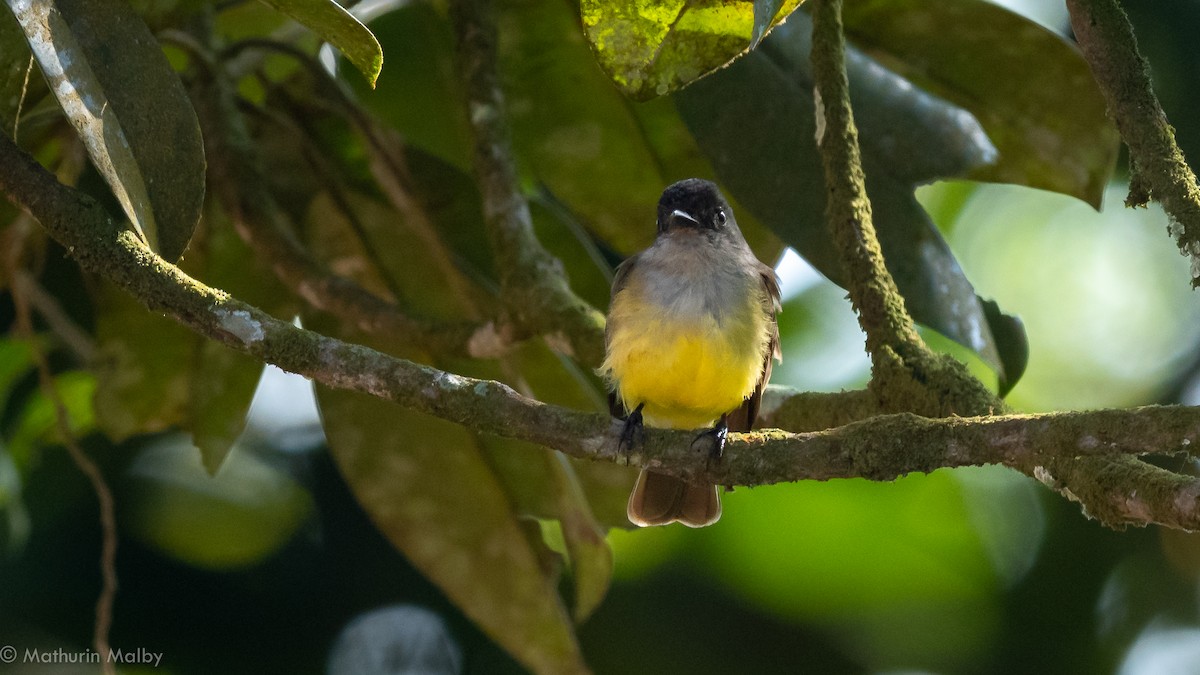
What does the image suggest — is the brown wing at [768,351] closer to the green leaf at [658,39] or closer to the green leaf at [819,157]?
the green leaf at [819,157]

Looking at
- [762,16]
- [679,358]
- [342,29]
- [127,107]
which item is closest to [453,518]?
[679,358]

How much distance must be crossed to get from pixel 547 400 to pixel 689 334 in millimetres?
486

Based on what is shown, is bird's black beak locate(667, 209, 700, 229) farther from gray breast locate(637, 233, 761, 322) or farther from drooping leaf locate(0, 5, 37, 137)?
drooping leaf locate(0, 5, 37, 137)

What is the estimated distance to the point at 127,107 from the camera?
188 cm

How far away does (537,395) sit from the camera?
125 inches

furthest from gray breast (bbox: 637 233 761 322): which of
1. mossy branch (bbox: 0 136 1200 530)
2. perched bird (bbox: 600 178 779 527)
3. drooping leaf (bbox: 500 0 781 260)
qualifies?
mossy branch (bbox: 0 136 1200 530)

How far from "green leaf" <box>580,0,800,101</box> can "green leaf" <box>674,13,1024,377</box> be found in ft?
2.90

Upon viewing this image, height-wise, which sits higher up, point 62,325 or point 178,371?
point 62,325

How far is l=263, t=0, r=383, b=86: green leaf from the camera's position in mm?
1680

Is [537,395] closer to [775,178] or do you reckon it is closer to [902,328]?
[775,178]

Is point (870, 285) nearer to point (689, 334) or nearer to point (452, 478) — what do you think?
point (689, 334)

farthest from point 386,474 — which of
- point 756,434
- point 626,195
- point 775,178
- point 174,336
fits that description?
point 756,434

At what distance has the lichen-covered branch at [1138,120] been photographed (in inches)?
63.0

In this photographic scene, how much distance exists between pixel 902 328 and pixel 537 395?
129 centimetres
